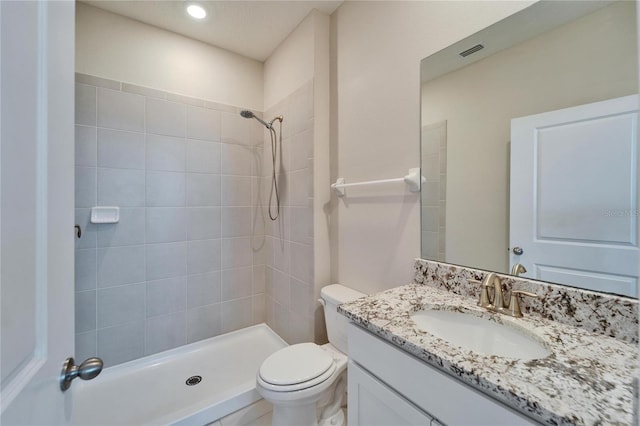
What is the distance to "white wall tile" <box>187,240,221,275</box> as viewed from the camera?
196cm

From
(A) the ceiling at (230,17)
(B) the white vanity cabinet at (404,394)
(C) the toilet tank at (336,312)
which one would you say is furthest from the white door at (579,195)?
(A) the ceiling at (230,17)

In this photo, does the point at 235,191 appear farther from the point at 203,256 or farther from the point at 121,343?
the point at 121,343

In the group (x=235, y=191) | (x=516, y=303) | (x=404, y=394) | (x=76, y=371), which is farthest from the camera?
(x=235, y=191)

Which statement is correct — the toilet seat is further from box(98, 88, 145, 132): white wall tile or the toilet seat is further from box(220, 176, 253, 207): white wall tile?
box(98, 88, 145, 132): white wall tile

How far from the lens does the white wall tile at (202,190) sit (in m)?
1.95

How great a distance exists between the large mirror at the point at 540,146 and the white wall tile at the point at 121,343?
1.99 m

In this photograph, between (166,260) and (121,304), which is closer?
(121,304)

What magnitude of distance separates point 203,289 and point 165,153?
1.06m

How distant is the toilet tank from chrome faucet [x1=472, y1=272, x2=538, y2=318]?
27.1 inches

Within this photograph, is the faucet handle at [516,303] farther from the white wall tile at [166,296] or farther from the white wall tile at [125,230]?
the white wall tile at [125,230]

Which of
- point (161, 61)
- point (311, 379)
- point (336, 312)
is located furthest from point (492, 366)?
point (161, 61)

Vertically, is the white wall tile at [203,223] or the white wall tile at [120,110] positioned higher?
the white wall tile at [120,110]

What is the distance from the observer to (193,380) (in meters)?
1.70

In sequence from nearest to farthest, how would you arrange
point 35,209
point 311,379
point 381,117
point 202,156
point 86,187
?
1. point 35,209
2. point 311,379
3. point 381,117
4. point 86,187
5. point 202,156
